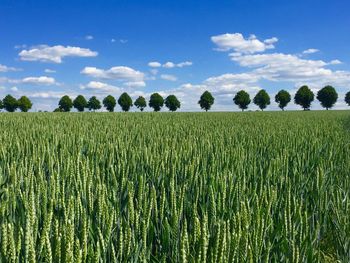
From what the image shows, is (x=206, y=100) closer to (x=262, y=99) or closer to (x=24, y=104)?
(x=262, y=99)

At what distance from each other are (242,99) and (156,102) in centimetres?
1773

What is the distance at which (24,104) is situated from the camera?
7275 centimetres

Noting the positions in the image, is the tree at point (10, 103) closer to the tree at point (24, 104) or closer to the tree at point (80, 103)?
the tree at point (24, 104)

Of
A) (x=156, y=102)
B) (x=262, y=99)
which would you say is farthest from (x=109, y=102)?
(x=262, y=99)

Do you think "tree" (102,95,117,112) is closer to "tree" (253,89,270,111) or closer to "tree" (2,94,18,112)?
"tree" (2,94,18,112)

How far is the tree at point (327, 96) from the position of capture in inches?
3132

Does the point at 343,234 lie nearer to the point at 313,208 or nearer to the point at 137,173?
the point at 313,208

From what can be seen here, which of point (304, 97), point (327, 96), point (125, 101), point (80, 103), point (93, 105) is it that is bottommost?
point (93, 105)

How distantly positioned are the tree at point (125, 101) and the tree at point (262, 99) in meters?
25.8

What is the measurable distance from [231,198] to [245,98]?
267ft

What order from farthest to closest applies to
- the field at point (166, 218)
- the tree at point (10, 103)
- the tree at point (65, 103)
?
the tree at point (65, 103) < the tree at point (10, 103) < the field at point (166, 218)

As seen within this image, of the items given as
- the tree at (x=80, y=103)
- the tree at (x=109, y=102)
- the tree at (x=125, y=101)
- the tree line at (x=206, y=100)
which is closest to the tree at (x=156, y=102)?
the tree line at (x=206, y=100)

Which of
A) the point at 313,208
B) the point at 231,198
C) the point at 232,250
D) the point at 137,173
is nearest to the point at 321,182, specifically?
the point at 313,208

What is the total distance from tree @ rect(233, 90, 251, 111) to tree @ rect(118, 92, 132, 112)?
2217cm
